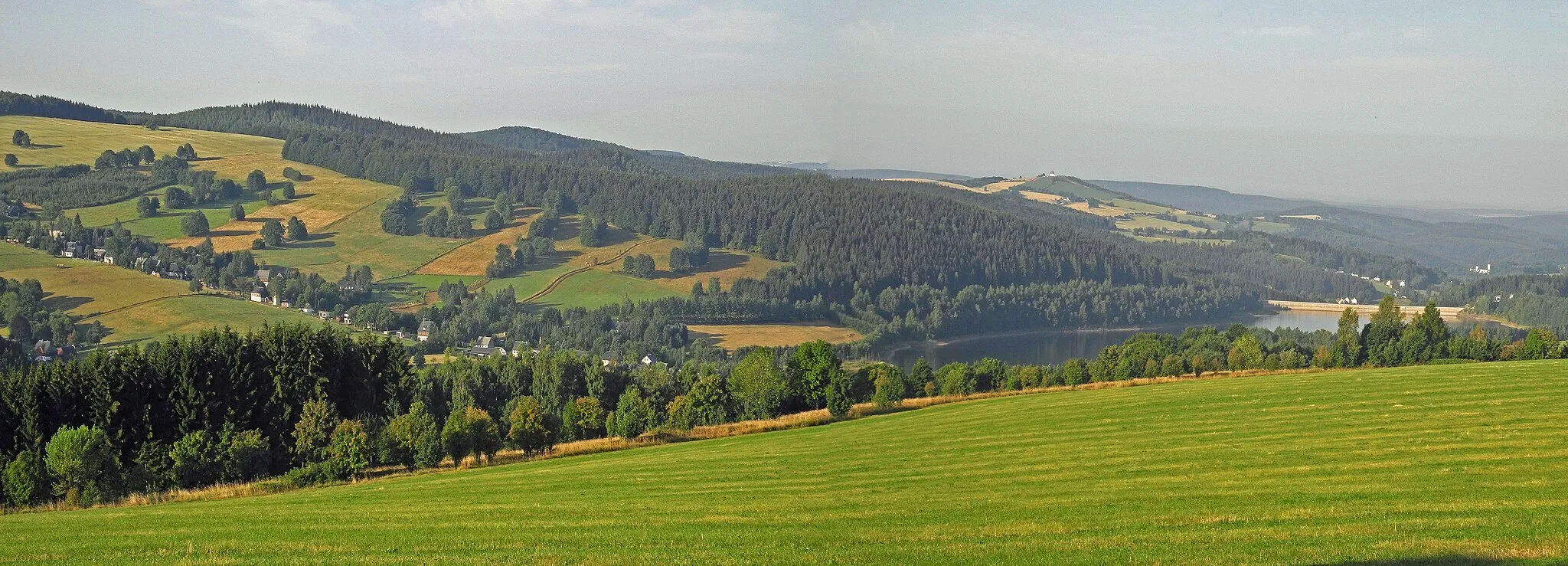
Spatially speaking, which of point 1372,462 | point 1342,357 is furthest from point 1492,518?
point 1342,357

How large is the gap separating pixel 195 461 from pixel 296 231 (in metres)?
131

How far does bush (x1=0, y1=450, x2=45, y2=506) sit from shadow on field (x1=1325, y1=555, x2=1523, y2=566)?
122 ft

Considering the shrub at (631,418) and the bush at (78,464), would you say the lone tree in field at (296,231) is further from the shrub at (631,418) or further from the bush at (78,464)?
the bush at (78,464)

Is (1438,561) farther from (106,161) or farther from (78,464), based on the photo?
(106,161)

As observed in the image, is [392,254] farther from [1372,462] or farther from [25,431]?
[1372,462]

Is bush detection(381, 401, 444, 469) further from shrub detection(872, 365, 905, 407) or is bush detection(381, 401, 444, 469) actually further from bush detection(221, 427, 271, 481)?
shrub detection(872, 365, 905, 407)

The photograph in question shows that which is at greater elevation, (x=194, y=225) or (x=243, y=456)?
(x=243, y=456)

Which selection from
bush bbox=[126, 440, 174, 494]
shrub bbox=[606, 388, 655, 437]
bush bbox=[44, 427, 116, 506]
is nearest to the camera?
bush bbox=[44, 427, 116, 506]

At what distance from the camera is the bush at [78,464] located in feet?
113

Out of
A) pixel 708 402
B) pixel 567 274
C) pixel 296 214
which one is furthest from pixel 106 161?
pixel 708 402

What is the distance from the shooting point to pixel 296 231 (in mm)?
158000

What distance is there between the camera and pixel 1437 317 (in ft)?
262

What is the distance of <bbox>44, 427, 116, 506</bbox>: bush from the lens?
34.5m

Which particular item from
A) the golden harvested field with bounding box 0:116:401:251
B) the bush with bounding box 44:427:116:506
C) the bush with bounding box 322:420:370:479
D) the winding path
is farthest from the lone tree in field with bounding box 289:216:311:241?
the bush with bounding box 44:427:116:506
